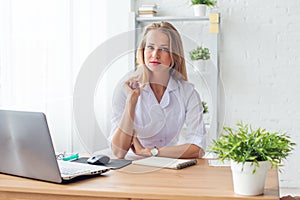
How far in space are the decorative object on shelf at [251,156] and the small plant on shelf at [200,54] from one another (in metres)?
2.63

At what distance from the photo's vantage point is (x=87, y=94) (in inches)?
102

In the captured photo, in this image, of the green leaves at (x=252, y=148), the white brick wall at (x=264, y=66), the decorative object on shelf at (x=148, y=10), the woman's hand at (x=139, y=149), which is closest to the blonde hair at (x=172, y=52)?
the woman's hand at (x=139, y=149)

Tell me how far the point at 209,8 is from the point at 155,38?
1.92 metres

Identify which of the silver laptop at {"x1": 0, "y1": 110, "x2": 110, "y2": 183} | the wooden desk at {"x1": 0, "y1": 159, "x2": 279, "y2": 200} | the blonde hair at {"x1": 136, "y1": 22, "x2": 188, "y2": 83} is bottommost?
the wooden desk at {"x1": 0, "y1": 159, "x2": 279, "y2": 200}

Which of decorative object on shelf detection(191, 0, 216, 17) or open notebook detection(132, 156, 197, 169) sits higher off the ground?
decorative object on shelf detection(191, 0, 216, 17)

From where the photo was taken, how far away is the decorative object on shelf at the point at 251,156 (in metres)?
1.42

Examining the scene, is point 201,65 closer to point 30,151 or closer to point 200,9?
point 200,9

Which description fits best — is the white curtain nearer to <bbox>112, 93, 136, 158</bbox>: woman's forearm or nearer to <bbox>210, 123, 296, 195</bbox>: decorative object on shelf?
<bbox>112, 93, 136, 158</bbox>: woman's forearm

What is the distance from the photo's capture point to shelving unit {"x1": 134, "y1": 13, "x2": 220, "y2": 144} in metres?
4.15

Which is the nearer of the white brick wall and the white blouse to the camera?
the white blouse

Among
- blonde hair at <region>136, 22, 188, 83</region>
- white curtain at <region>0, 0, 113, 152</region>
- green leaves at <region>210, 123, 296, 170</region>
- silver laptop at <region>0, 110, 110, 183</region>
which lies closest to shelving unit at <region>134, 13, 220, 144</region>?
white curtain at <region>0, 0, 113, 152</region>

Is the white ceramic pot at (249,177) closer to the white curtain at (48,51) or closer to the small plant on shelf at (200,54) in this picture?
the white curtain at (48,51)

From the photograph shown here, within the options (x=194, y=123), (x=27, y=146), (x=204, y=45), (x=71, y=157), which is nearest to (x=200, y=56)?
(x=204, y=45)

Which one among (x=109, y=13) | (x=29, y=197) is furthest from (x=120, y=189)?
(x=109, y=13)
